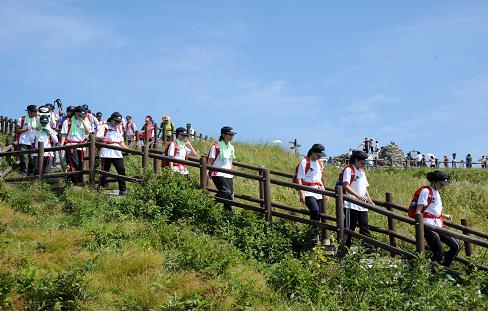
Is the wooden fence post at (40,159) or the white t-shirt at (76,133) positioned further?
the white t-shirt at (76,133)

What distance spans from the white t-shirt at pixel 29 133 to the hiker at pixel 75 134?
1927 mm

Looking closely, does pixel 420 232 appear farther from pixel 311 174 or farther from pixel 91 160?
pixel 91 160

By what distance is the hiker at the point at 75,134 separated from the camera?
14.6m

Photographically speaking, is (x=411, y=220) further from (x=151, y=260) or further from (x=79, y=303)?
(x=79, y=303)

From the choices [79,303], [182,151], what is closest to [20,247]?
[79,303]

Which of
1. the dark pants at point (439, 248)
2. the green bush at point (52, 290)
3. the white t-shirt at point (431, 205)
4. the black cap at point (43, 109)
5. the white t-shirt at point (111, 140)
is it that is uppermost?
the black cap at point (43, 109)

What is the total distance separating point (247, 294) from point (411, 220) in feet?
10.7

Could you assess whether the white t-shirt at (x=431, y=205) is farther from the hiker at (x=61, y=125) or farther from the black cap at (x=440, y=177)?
the hiker at (x=61, y=125)

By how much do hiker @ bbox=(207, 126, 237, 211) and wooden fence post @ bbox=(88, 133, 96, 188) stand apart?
8.65 ft

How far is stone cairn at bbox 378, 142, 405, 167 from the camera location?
131 feet

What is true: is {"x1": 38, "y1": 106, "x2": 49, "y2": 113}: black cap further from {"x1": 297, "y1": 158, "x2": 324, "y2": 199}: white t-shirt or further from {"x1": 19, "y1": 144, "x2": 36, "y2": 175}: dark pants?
{"x1": 297, "y1": 158, "x2": 324, "y2": 199}: white t-shirt

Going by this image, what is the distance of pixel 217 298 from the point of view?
842cm

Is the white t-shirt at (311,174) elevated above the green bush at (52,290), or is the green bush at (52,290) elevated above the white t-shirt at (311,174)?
the white t-shirt at (311,174)

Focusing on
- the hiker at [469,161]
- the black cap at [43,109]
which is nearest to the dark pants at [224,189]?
the black cap at [43,109]
